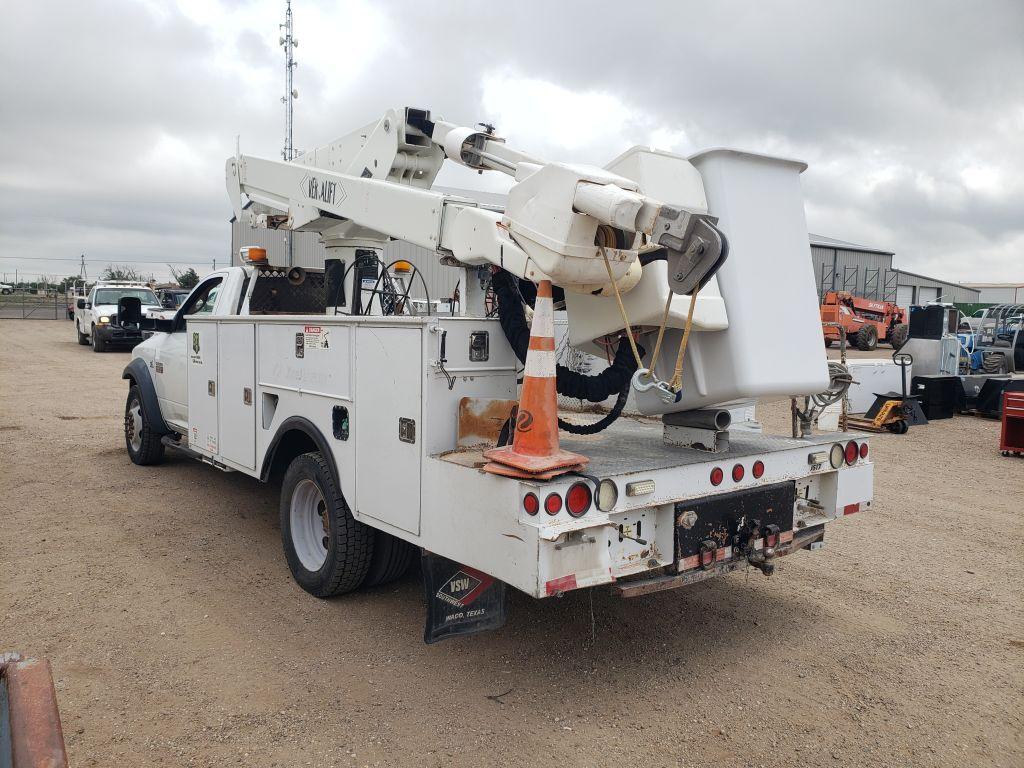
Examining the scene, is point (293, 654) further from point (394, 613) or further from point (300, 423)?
point (300, 423)

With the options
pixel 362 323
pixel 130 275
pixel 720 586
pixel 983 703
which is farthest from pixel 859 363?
pixel 130 275

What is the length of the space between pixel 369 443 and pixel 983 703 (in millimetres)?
3261

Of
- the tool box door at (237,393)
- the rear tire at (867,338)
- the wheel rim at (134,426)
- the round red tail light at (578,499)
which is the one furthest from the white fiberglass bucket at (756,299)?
the rear tire at (867,338)

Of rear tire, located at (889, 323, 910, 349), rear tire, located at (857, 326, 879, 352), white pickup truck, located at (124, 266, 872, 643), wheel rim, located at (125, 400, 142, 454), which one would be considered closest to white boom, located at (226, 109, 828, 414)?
white pickup truck, located at (124, 266, 872, 643)

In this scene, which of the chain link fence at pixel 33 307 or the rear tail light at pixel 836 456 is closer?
the rear tail light at pixel 836 456

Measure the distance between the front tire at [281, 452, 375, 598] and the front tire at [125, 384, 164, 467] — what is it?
347cm

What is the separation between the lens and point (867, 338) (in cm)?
2941

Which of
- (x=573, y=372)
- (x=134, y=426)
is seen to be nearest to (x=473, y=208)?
(x=573, y=372)

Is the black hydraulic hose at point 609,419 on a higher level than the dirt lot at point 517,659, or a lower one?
higher

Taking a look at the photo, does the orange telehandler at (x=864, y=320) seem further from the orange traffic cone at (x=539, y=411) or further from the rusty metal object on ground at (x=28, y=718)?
the rusty metal object on ground at (x=28, y=718)

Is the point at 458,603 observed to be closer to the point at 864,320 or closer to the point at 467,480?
the point at 467,480

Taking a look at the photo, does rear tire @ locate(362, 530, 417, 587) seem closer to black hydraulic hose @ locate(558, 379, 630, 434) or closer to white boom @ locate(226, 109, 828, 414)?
black hydraulic hose @ locate(558, 379, 630, 434)

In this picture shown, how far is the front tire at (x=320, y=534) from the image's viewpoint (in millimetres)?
4453

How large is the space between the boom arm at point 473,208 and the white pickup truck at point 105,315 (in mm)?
17194
